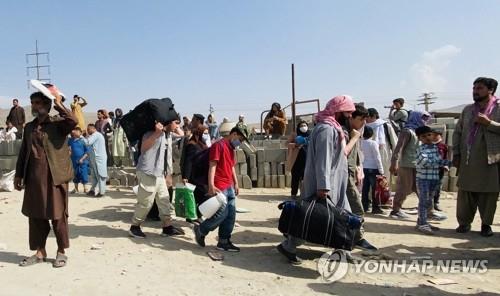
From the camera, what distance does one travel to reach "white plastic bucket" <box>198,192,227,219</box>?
16.2 feet

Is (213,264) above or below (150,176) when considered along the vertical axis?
below

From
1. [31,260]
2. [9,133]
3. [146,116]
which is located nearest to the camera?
[31,260]

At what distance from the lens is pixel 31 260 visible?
4.59 metres

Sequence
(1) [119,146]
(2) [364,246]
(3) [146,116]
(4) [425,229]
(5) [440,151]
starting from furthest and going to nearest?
1. (1) [119,146]
2. (5) [440,151]
3. (4) [425,229]
4. (3) [146,116]
5. (2) [364,246]

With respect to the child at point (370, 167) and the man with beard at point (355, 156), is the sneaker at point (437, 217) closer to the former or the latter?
the child at point (370, 167)

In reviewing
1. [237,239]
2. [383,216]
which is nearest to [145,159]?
[237,239]

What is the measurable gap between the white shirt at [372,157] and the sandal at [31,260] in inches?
193

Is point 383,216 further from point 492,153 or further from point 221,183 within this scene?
point 221,183

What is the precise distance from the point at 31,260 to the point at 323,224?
3.00 meters

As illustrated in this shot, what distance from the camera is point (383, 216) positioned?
23.5ft

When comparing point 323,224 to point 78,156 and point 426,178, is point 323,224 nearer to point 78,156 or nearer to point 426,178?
point 426,178

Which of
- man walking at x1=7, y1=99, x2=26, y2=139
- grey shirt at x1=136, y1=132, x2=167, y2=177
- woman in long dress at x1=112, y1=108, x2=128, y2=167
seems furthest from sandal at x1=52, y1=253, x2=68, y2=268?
man walking at x1=7, y1=99, x2=26, y2=139

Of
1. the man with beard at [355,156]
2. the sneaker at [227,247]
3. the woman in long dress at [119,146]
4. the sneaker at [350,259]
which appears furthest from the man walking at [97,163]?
the sneaker at [350,259]

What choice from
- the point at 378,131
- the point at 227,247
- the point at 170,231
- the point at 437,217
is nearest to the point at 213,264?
the point at 227,247
